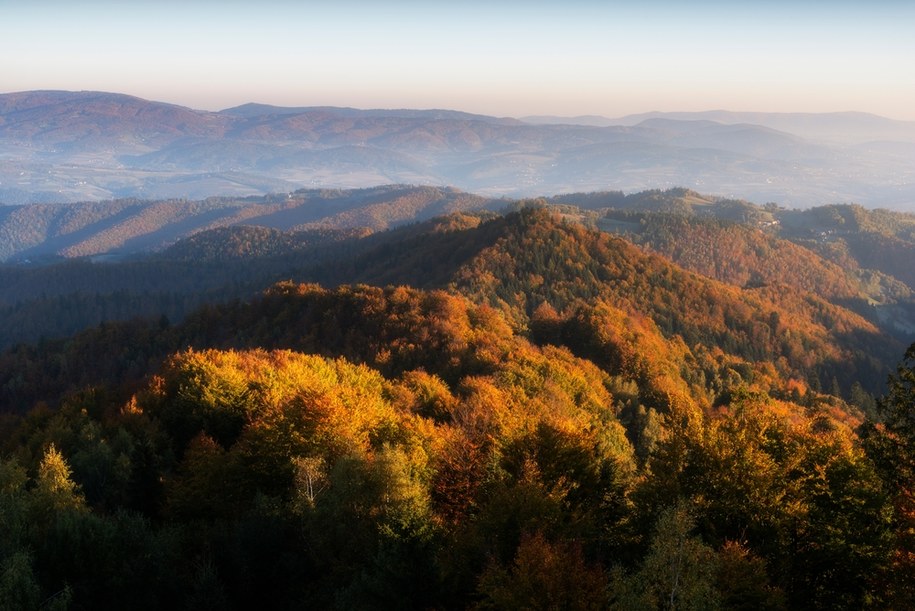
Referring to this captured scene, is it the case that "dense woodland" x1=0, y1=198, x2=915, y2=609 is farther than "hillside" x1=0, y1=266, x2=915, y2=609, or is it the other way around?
"dense woodland" x1=0, y1=198, x2=915, y2=609

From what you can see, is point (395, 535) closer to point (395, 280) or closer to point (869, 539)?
point (869, 539)

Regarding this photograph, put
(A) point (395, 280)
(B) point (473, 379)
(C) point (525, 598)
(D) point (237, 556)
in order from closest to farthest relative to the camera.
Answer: (C) point (525, 598), (D) point (237, 556), (B) point (473, 379), (A) point (395, 280)

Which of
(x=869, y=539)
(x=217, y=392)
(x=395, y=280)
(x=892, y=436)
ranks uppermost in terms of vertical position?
(x=892, y=436)

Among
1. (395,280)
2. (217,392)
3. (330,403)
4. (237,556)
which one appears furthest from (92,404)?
(395,280)

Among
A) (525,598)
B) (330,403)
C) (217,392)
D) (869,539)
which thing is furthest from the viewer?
(217,392)

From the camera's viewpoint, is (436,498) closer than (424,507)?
No

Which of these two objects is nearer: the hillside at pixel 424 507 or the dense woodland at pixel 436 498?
the hillside at pixel 424 507

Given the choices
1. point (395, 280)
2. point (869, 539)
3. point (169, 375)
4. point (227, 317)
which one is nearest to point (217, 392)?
point (169, 375)

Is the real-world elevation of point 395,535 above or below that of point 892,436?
below

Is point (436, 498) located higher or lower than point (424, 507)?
lower

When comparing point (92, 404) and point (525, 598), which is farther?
point (92, 404)
